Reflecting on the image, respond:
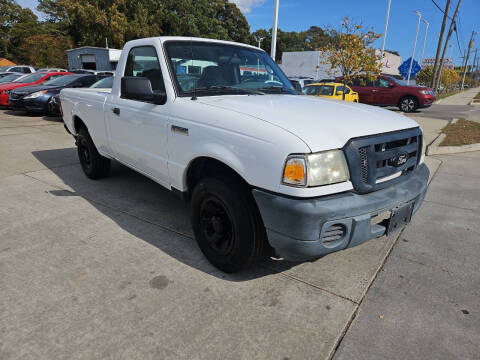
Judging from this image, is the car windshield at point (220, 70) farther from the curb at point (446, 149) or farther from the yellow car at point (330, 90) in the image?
the yellow car at point (330, 90)

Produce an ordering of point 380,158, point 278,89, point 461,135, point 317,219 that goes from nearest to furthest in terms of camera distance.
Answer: point 317,219, point 380,158, point 278,89, point 461,135

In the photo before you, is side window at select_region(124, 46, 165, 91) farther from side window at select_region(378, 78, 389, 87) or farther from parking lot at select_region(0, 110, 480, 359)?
side window at select_region(378, 78, 389, 87)

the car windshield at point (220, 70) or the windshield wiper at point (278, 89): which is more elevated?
the car windshield at point (220, 70)

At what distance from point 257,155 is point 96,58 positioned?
3805cm

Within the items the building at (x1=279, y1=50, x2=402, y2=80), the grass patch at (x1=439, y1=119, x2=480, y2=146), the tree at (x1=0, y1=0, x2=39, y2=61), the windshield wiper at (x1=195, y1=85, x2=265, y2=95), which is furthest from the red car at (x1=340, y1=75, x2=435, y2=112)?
the tree at (x1=0, y1=0, x2=39, y2=61)

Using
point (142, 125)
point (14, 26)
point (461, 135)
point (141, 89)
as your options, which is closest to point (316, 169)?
point (141, 89)

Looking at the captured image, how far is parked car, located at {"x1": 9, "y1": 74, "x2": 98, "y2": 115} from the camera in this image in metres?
11.3

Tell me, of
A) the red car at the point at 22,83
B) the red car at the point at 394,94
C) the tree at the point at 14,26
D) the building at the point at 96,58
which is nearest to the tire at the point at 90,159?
the red car at the point at 22,83

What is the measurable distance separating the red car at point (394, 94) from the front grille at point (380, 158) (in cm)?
1455

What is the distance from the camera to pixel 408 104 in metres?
16.2

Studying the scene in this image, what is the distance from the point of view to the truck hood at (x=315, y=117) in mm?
2123

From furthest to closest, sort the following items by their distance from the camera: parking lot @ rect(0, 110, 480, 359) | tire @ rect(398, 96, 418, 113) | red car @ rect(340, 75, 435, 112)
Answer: tire @ rect(398, 96, 418, 113), red car @ rect(340, 75, 435, 112), parking lot @ rect(0, 110, 480, 359)

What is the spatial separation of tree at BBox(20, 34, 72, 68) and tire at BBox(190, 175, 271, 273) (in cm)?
4644

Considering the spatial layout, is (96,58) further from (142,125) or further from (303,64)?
(142,125)
